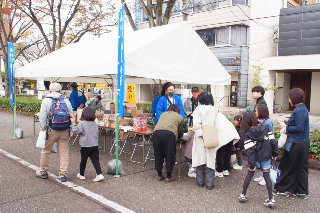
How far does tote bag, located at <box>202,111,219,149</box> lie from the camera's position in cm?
432

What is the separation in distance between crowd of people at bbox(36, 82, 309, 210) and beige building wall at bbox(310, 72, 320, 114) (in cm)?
1657

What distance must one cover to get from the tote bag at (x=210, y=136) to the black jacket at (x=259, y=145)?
1.99 feet

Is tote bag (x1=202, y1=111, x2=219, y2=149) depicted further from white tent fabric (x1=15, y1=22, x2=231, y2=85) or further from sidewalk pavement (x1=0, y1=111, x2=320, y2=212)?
white tent fabric (x1=15, y1=22, x2=231, y2=85)

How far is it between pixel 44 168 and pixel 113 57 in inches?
94.8

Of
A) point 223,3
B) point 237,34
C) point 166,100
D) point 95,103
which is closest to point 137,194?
point 166,100

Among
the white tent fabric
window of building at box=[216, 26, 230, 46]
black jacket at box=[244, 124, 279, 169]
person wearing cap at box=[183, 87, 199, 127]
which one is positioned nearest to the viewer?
black jacket at box=[244, 124, 279, 169]

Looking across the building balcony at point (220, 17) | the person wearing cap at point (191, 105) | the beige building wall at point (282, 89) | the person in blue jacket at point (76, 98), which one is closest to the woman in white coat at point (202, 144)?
the person wearing cap at point (191, 105)

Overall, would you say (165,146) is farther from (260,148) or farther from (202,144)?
(260,148)

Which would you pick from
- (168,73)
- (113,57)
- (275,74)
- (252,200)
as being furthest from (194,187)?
(275,74)

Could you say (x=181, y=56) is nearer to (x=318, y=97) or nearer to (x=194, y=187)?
(x=194, y=187)

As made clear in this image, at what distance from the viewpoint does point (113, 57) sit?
5133mm

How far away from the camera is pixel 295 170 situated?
13.4 feet

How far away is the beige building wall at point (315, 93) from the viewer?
18.8 metres

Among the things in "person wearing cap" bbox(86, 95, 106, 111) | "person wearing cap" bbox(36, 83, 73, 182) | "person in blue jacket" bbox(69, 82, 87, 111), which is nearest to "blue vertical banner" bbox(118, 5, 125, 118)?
"person wearing cap" bbox(36, 83, 73, 182)
